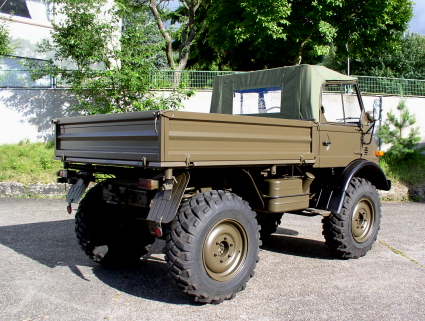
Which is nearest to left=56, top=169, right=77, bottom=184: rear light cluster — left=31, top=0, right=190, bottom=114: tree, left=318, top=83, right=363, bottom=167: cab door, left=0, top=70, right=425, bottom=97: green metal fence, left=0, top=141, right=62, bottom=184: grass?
left=318, top=83, right=363, bottom=167: cab door

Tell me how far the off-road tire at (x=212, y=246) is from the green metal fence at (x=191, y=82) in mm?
9172

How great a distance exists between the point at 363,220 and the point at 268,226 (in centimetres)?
141

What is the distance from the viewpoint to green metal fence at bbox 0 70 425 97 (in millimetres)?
13304

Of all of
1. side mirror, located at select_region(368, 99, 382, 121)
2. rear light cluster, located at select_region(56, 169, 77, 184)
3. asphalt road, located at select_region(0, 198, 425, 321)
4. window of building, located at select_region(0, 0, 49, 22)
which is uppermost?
window of building, located at select_region(0, 0, 49, 22)

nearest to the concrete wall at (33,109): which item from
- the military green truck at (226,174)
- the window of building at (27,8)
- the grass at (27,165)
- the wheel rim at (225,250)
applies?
the grass at (27,165)

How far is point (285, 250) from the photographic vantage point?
6238 millimetres

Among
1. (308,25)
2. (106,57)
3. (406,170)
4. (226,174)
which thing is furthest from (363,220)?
(308,25)

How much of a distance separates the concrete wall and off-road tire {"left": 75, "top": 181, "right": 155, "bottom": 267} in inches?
338

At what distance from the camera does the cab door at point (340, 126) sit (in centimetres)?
543

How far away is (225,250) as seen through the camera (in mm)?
4332

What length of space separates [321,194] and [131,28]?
28.4 ft

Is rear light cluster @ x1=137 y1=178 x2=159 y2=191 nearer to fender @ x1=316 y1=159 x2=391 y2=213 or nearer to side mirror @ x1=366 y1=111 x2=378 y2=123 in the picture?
fender @ x1=316 y1=159 x2=391 y2=213

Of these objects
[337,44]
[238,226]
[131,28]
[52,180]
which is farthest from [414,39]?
[238,226]

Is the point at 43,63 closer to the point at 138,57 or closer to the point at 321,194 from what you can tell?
the point at 138,57
